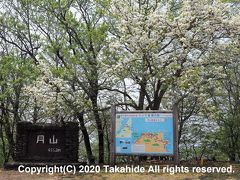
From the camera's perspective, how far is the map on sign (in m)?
11.8

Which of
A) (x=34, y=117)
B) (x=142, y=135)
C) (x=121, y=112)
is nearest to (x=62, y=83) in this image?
(x=121, y=112)

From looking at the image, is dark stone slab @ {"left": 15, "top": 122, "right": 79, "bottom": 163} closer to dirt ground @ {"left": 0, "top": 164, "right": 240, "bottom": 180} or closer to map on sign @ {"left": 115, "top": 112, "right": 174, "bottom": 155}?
dirt ground @ {"left": 0, "top": 164, "right": 240, "bottom": 180}

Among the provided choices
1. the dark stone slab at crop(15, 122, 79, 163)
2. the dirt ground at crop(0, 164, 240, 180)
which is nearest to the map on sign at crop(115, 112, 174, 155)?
the dirt ground at crop(0, 164, 240, 180)

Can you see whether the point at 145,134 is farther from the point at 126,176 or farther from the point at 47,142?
A: the point at 47,142

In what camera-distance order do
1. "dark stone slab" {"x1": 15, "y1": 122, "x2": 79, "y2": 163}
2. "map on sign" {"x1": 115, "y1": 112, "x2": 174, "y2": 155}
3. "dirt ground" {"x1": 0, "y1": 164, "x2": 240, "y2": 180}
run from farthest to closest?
"dark stone slab" {"x1": 15, "y1": 122, "x2": 79, "y2": 163} → "map on sign" {"x1": 115, "y1": 112, "x2": 174, "y2": 155} → "dirt ground" {"x1": 0, "y1": 164, "x2": 240, "y2": 180}

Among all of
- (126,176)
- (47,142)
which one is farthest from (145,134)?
(47,142)

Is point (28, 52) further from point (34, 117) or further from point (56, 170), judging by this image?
point (56, 170)

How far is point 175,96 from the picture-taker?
51.5ft

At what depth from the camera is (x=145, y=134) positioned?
11.9 m

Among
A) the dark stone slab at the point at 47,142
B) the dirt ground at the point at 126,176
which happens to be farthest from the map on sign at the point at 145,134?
the dark stone slab at the point at 47,142

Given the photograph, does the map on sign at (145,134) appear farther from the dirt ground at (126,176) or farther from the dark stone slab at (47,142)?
the dark stone slab at (47,142)

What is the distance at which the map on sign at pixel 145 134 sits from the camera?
11.8 metres

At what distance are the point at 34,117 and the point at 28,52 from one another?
4.35m

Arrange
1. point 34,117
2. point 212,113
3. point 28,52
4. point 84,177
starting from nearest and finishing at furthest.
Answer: point 84,177 < point 212,113 < point 28,52 < point 34,117
